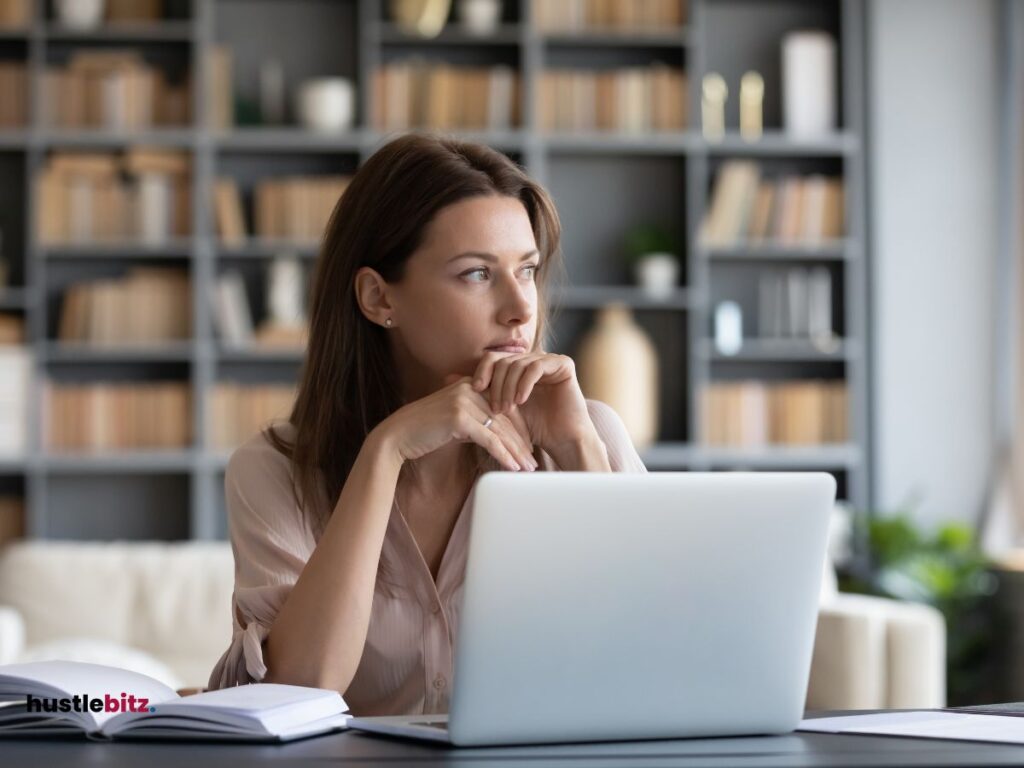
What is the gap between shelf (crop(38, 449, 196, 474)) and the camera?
5074 millimetres

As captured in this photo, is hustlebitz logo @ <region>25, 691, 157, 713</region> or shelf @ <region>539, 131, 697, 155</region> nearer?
hustlebitz logo @ <region>25, 691, 157, 713</region>

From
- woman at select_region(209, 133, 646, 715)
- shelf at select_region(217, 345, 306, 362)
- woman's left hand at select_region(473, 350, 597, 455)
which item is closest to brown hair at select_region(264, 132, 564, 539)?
woman at select_region(209, 133, 646, 715)

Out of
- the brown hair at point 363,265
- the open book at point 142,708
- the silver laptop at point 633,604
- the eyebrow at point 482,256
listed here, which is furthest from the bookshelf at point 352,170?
the silver laptop at point 633,604

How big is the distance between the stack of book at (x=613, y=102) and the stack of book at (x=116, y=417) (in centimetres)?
166

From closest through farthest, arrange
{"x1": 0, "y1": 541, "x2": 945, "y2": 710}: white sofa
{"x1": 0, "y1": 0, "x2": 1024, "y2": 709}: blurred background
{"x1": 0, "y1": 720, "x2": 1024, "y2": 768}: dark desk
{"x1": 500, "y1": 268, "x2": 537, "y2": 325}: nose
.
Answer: {"x1": 0, "y1": 720, "x2": 1024, "y2": 768}: dark desk < {"x1": 500, "y1": 268, "x2": 537, "y2": 325}: nose < {"x1": 0, "y1": 541, "x2": 945, "y2": 710}: white sofa < {"x1": 0, "y1": 0, "x2": 1024, "y2": 709}: blurred background

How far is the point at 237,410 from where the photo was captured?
520 centimetres

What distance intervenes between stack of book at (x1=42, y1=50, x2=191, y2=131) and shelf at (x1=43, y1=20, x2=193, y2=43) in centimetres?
7

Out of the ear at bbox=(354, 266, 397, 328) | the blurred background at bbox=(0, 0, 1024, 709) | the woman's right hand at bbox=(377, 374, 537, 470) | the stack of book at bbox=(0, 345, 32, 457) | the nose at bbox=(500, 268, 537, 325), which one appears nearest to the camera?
the woman's right hand at bbox=(377, 374, 537, 470)

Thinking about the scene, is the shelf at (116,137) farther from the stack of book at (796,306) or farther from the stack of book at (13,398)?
the stack of book at (796,306)

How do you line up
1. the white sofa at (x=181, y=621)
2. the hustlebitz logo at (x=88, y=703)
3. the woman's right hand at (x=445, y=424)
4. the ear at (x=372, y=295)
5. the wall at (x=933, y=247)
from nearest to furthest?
1. the hustlebitz logo at (x=88, y=703)
2. the woman's right hand at (x=445, y=424)
3. the ear at (x=372, y=295)
4. the white sofa at (x=181, y=621)
5. the wall at (x=933, y=247)

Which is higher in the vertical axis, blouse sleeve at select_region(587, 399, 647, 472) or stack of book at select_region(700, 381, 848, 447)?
blouse sleeve at select_region(587, 399, 647, 472)

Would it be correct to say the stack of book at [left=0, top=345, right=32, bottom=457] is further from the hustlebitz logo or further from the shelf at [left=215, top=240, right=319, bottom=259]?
the hustlebitz logo

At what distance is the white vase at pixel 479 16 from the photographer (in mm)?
5223

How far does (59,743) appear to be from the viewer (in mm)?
1272
